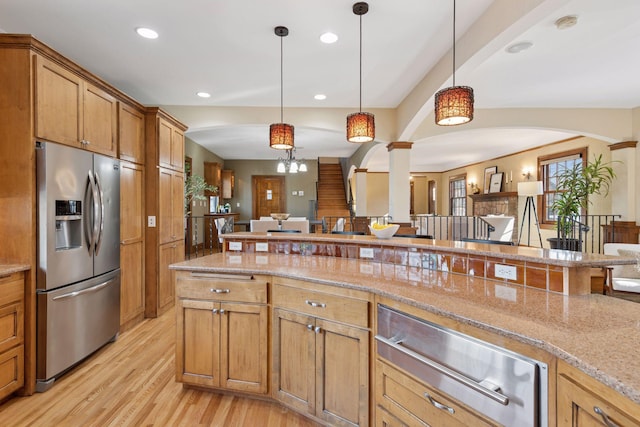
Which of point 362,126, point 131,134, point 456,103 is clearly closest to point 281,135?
point 362,126

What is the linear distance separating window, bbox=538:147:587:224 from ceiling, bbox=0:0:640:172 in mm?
2459

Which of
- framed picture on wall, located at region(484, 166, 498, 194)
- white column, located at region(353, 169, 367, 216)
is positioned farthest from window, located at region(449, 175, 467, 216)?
white column, located at region(353, 169, 367, 216)

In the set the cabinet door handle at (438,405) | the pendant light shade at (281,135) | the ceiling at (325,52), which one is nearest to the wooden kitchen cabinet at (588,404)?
the cabinet door handle at (438,405)

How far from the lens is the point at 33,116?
221cm

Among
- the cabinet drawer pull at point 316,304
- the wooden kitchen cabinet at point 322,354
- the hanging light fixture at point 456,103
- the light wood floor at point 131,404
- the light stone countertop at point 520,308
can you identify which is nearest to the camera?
the light stone countertop at point 520,308

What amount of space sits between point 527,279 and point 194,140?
728 centimetres

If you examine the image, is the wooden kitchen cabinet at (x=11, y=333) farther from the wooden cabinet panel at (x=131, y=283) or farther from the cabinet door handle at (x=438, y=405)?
the cabinet door handle at (x=438, y=405)

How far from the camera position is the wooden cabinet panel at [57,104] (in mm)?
2252

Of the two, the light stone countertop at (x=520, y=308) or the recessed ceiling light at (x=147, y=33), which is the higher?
the recessed ceiling light at (x=147, y=33)

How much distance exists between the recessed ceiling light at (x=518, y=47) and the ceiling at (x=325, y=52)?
0.07m

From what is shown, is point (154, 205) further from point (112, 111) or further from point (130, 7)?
point (130, 7)

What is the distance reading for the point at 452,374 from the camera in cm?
121

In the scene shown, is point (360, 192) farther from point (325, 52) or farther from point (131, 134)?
point (131, 134)

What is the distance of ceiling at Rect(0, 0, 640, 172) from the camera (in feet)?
8.32
